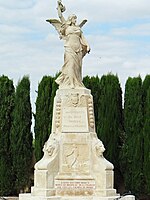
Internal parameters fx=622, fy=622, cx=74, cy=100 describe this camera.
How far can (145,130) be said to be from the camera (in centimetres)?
2512

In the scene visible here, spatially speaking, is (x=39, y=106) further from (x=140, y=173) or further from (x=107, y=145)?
(x=140, y=173)

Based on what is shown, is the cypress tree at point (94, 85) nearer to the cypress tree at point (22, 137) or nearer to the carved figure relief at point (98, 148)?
the cypress tree at point (22, 137)

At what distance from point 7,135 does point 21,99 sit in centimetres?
165

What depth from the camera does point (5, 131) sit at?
26531 millimetres

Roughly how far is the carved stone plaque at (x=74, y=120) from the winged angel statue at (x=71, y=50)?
810 millimetres

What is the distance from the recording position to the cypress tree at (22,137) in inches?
1026

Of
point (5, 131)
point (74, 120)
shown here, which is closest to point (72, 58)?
point (74, 120)

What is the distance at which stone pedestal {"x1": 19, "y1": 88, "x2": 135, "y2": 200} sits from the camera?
19.2 m

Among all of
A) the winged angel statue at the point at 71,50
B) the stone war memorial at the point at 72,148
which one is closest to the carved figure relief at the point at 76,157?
the stone war memorial at the point at 72,148

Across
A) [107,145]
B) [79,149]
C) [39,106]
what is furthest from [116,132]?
[79,149]

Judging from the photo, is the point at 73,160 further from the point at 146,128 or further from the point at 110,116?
the point at 110,116

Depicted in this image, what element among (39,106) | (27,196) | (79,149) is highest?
(39,106)

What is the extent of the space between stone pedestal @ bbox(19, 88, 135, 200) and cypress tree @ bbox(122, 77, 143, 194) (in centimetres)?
538

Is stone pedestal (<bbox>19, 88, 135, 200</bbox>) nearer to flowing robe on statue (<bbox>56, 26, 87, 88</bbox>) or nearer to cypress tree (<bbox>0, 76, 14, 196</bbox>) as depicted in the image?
flowing robe on statue (<bbox>56, 26, 87, 88</bbox>)
